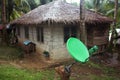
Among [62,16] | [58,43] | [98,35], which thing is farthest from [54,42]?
[98,35]

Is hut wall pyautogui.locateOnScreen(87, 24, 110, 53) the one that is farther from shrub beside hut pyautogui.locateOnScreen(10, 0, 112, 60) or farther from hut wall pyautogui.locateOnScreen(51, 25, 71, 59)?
hut wall pyautogui.locateOnScreen(51, 25, 71, 59)

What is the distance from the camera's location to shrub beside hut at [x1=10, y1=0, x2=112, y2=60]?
13.3 meters

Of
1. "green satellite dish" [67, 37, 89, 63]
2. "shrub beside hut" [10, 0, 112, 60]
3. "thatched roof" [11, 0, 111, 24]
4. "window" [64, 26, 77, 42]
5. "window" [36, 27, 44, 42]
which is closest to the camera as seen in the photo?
"green satellite dish" [67, 37, 89, 63]

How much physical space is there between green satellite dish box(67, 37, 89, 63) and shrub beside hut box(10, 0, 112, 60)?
6.74 meters

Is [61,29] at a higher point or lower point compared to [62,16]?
lower

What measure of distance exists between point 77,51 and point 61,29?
26.3 ft

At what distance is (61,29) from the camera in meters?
13.7

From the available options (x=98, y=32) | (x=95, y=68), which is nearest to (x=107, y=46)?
(x=98, y=32)

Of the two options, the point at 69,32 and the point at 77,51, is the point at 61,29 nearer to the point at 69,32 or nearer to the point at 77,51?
the point at 69,32

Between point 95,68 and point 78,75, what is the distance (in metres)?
1.76

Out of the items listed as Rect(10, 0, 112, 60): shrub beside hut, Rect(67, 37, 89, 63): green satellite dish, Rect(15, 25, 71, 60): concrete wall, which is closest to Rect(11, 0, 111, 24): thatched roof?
Rect(10, 0, 112, 60): shrub beside hut

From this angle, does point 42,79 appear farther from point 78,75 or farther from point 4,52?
point 4,52

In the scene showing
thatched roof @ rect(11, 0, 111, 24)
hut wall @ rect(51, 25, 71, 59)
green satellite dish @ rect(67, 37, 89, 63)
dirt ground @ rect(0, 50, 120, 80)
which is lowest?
dirt ground @ rect(0, 50, 120, 80)

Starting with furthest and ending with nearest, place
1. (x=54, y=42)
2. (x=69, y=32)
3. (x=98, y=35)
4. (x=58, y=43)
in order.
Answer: (x=98, y=35)
(x=69, y=32)
(x=58, y=43)
(x=54, y=42)
